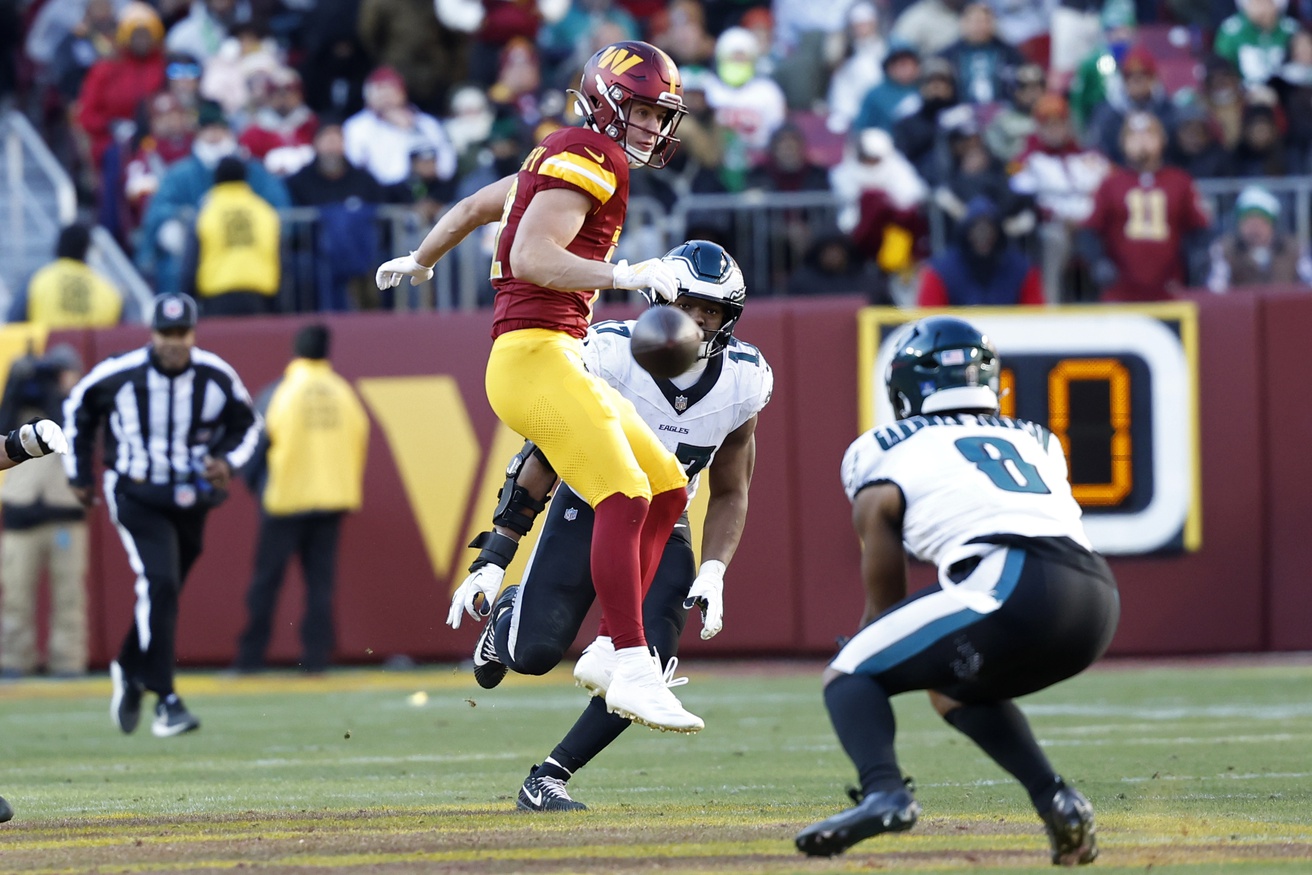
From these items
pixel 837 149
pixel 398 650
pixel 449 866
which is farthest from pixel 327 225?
pixel 449 866

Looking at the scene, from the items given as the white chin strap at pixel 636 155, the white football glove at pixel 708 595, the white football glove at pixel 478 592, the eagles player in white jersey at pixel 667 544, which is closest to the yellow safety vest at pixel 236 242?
the eagles player in white jersey at pixel 667 544

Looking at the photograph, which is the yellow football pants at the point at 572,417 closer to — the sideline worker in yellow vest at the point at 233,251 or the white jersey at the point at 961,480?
the white jersey at the point at 961,480

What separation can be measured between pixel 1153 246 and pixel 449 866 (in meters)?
9.39

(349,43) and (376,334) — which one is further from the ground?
(349,43)

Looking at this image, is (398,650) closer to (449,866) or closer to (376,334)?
(376,334)

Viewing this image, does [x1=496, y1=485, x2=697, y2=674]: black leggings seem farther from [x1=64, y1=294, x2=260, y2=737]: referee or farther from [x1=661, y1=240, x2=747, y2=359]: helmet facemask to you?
[x1=64, y1=294, x2=260, y2=737]: referee

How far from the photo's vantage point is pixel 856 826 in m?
4.66

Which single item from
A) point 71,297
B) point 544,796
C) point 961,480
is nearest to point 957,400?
point 961,480

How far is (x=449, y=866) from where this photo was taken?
4.94 meters

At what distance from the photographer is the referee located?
956cm

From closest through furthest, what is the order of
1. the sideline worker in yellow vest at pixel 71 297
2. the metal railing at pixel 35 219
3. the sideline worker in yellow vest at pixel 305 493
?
the sideline worker in yellow vest at pixel 305 493
the sideline worker in yellow vest at pixel 71 297
the metal railing at pixel 35 219

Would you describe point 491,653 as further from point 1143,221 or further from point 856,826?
point 1143,221

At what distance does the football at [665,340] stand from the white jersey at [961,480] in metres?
0.82

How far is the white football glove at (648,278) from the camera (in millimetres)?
5863
